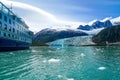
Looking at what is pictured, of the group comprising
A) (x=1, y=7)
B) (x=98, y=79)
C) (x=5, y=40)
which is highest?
(x=1, y=7)

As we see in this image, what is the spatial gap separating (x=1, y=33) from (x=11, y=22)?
36.9ft

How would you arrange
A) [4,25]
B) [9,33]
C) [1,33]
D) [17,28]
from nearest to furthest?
[1,33], [4,25], [9,33], [17,28]

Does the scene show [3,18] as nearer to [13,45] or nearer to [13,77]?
[13,45]

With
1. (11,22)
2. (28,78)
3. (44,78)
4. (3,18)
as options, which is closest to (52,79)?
(44,78)

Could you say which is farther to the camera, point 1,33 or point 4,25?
point 4,25

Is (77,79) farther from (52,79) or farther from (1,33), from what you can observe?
(1,33)

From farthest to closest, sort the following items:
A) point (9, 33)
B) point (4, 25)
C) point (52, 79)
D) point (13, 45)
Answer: point (13, 45), point (9, 33), point (4, 25), point (52, 79)

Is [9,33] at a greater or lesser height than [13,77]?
greater

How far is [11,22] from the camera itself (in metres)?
64.2

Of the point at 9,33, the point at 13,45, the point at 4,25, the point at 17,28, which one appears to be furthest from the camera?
the point at 17,28

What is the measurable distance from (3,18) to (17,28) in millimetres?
15753


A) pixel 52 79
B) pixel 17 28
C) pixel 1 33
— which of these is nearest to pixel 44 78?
pixel 52 79

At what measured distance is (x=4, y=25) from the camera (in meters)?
57.3

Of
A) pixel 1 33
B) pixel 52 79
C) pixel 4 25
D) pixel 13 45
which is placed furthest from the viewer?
pixel 13 45
